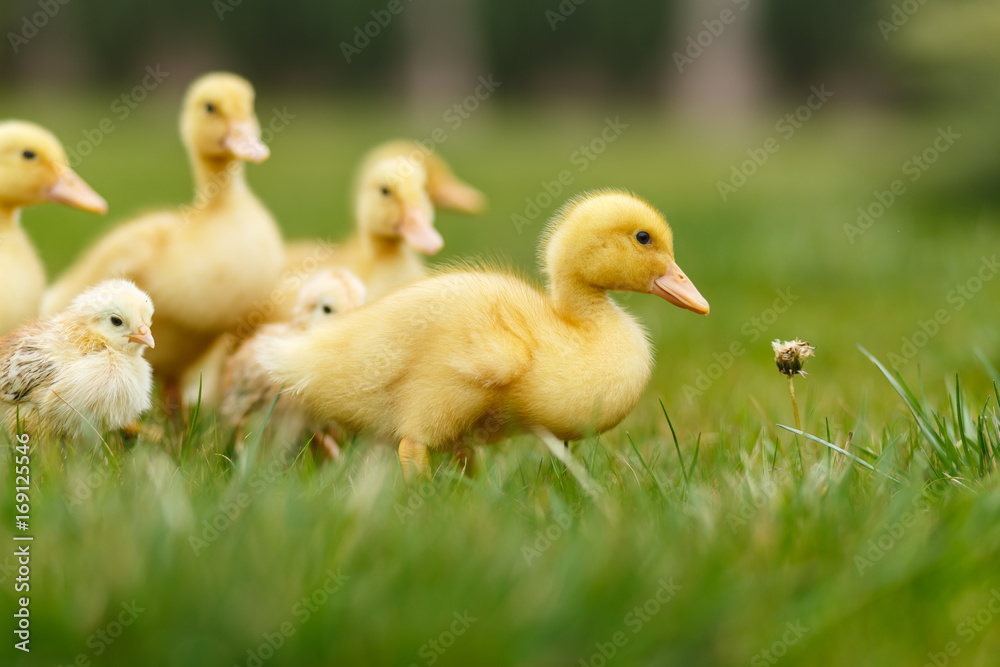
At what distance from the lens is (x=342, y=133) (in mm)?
20078

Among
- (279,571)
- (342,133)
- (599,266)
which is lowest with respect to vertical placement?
(342,133)

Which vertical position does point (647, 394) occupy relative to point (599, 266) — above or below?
below

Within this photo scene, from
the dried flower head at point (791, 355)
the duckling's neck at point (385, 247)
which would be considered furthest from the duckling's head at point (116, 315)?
the dried flower head at point (791, 355)

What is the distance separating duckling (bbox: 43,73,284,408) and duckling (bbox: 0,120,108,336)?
1.03 feet

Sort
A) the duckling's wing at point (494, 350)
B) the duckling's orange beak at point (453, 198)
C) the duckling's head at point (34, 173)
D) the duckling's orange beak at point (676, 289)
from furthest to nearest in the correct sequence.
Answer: the duckling's orange beak at point (453, 198) → the duckling's head at point (34, 173) → the duckling's orange beak at point (676, 289) → the duckling's wing at point (494, 350)

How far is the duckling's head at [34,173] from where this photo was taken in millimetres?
3264

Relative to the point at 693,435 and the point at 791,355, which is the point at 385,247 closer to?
the point at 693,435

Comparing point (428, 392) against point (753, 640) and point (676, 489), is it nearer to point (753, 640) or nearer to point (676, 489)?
point (676, 489)

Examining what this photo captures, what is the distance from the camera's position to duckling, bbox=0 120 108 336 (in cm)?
314

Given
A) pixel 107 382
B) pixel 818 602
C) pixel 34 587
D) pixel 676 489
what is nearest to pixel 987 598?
pixel 818 602

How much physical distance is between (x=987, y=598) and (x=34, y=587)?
1.68 m

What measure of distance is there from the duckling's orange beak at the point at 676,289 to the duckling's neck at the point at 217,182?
1725mm

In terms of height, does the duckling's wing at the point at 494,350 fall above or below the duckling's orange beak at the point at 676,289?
below

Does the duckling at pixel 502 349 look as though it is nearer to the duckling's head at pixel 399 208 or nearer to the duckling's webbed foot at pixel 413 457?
the duckling's webbed foot at pixel 413 457
